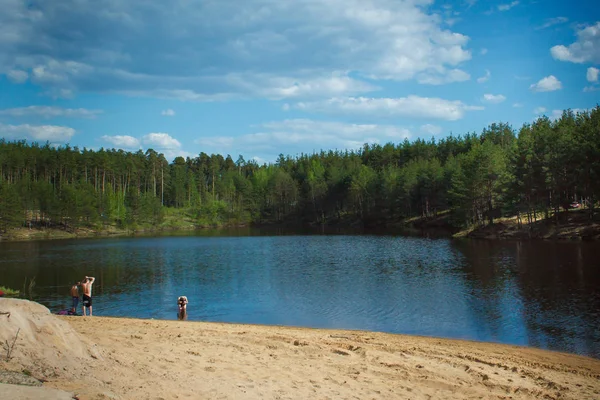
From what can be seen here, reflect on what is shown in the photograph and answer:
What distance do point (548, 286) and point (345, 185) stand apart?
4728 inches

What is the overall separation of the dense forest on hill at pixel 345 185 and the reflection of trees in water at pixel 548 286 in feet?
52.2

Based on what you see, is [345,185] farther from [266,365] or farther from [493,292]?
[266,365]

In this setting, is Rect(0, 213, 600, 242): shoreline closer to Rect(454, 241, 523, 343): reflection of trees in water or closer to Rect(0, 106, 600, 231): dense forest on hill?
Rect(0, 106, 600, 231): dense forest on hill

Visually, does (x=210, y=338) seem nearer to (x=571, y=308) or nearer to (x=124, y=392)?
(x=124, y=392)

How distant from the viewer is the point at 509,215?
280 feet

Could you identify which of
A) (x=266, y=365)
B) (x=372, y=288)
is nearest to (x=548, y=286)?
(x=372, y=288)

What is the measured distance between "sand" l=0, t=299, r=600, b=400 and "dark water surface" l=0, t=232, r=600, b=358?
5564 millimetres

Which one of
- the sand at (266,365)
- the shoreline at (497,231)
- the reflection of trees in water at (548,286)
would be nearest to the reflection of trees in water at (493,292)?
the reflection of trees in water at (548,286)

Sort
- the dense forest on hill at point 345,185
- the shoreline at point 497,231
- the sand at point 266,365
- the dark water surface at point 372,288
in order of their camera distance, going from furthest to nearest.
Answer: the dense forest on hill at point 345,185 < the shoreline at point 497,231 < the dark water surface at point 372,288 < the sand at point 266,365

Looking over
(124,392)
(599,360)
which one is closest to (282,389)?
(124,392)

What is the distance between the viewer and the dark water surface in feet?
81.2

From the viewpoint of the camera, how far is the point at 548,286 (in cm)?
3347

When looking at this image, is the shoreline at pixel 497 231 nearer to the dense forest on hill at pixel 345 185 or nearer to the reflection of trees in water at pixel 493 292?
the dense forest on hill at pixel 345 185

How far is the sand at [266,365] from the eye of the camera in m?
10.8
